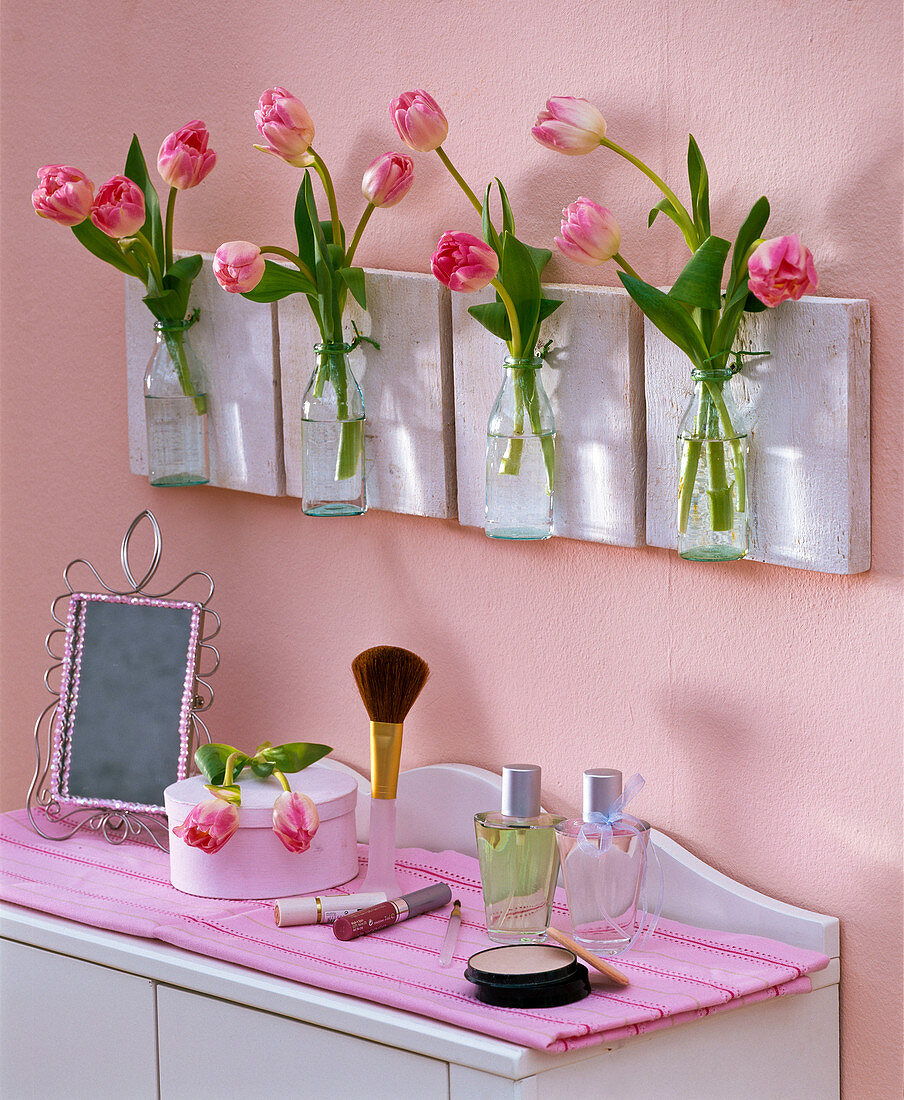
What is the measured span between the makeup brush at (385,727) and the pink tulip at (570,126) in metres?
0.40

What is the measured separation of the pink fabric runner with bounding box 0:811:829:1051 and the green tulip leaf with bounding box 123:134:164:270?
0.55m

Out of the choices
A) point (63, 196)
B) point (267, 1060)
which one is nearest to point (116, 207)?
point (63, 196)

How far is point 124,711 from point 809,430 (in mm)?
685

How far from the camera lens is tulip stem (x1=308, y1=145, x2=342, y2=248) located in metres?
1.23

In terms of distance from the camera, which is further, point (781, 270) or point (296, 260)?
point (296, 260)

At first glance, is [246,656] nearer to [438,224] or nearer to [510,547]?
[510,547]

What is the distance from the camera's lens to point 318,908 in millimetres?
1111

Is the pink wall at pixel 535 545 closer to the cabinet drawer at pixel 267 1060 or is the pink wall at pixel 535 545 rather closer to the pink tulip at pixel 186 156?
the pink tulip at pixel 186 156

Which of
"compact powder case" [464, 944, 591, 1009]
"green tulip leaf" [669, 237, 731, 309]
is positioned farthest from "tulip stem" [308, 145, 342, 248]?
"compact powder case" [464, 944, 591, 1009]

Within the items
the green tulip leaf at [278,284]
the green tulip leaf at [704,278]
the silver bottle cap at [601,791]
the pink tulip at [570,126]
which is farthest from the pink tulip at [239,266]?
the silver bottle cap at [601,791]

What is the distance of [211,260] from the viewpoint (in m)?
1.38

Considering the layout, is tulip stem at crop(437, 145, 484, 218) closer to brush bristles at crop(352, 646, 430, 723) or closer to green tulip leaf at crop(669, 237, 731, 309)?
green tulip leaf at crop(669, 237, 731, 309)

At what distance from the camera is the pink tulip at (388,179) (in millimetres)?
1176

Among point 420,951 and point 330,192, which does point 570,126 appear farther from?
point 420,951
